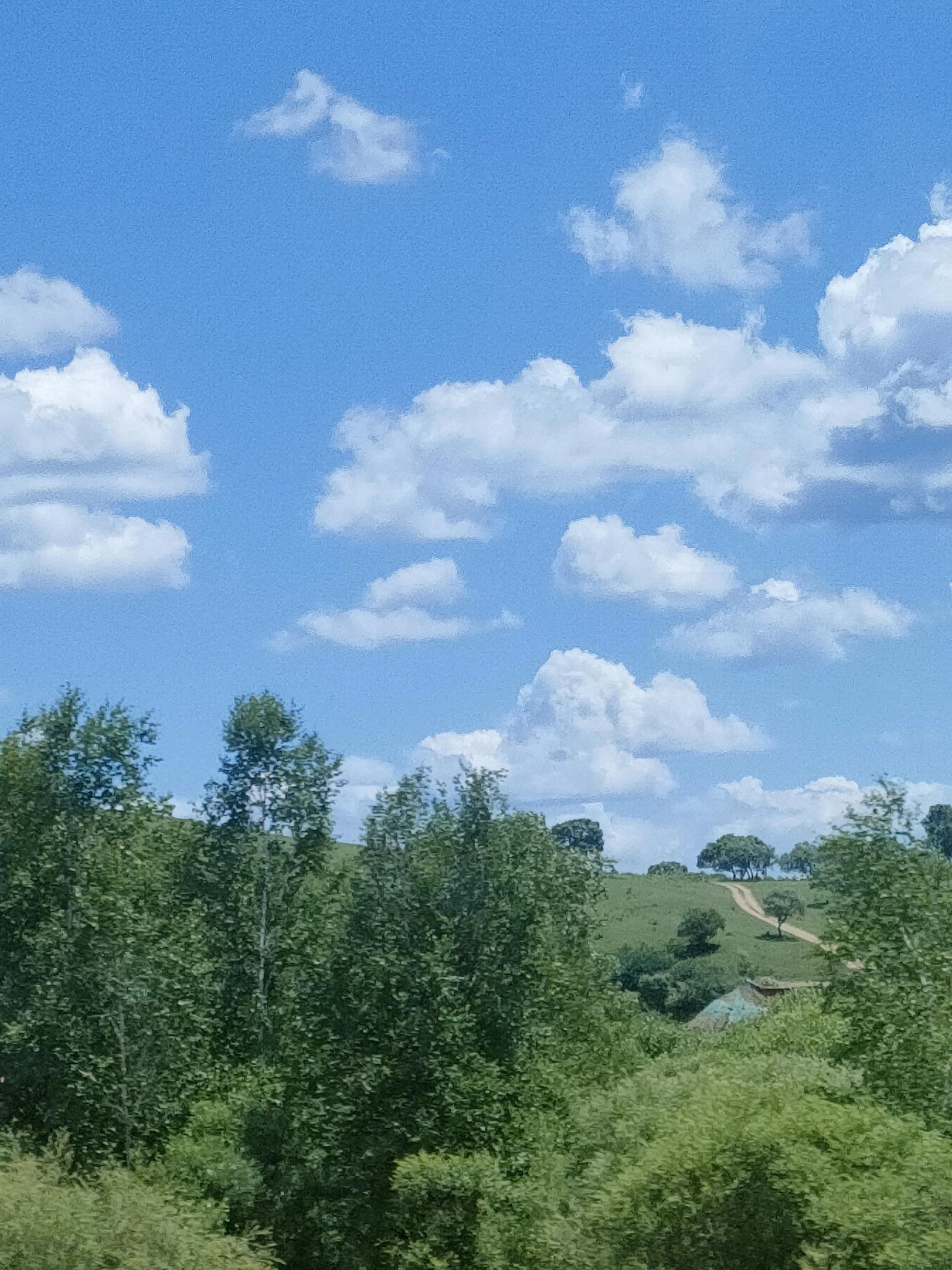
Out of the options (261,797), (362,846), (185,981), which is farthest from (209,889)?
(362,846)

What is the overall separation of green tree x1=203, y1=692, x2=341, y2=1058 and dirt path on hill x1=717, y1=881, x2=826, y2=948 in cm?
8236

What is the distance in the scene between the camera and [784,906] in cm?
15888

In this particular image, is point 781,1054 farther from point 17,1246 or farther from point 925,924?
point 17,1246

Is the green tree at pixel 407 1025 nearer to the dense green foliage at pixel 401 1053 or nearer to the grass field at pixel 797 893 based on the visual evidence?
the dense green foliage at pixel 401 1053

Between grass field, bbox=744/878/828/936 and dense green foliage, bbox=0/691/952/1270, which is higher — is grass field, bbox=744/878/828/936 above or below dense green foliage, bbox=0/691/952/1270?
above

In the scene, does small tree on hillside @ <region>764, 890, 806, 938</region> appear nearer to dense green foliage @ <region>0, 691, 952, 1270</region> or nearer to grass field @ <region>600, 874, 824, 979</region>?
grass field @ <region>600, 874, 824, 979</region>

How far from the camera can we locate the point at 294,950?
186 feet

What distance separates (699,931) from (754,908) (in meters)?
28.0

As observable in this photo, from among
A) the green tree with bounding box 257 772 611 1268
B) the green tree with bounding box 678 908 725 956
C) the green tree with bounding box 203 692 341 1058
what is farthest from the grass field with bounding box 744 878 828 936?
the green tree with bounding box 257 772 611 1268

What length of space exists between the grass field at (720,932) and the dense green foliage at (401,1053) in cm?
6771

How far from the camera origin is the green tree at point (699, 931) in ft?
469

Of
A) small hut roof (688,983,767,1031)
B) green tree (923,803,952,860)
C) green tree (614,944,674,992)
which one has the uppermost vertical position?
green tree (923,803,952,860)

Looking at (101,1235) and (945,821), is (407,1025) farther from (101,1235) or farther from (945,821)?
(945,821)

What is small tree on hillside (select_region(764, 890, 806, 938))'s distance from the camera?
158375 millimetres
